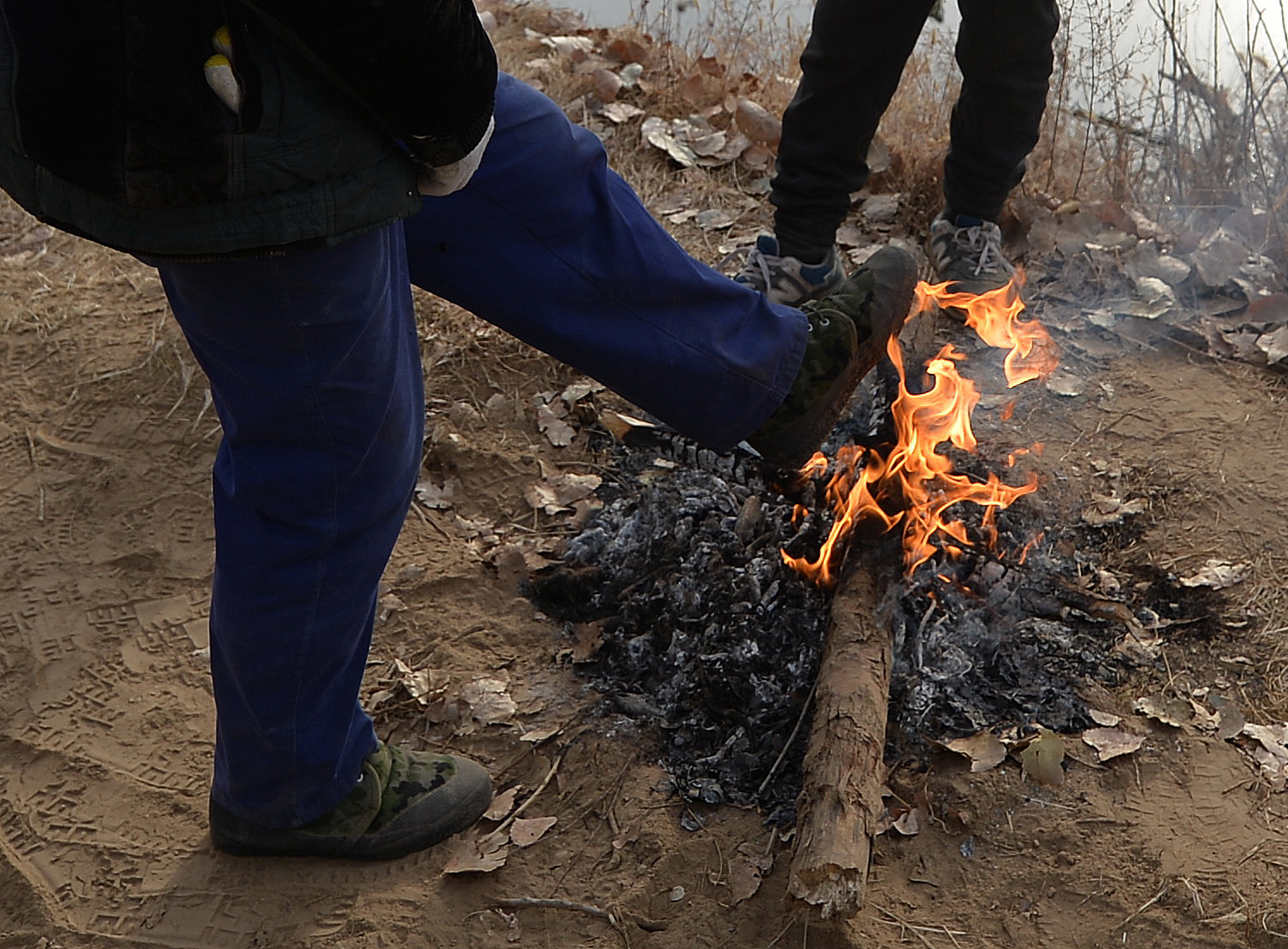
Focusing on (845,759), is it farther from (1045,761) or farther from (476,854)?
(476,854)

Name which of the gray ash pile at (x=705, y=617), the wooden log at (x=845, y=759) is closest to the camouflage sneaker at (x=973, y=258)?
the gray ash pile at (x=705, y=617)

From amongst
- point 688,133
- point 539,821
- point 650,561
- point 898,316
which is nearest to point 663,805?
point 539,821

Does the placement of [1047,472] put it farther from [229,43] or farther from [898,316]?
[229,43]

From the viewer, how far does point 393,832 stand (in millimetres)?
2430

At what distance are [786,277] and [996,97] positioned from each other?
0.82 metres

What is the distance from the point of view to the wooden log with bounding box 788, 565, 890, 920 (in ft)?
6.79

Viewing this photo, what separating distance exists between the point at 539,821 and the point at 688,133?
3513 millimetres

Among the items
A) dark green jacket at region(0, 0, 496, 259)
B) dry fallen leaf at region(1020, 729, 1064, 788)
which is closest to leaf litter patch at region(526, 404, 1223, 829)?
dry fallen leaf at region(1020, 729, 1064, 788)

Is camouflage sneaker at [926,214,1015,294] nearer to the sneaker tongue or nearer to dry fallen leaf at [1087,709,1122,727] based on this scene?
dry fallen leaf at [1087,709,1122,727]

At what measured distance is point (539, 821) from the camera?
2.54m

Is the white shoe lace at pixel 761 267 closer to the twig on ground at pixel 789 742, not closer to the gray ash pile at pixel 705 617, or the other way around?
the gray ash pile at pixel 705 617

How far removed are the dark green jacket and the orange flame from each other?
1545mm

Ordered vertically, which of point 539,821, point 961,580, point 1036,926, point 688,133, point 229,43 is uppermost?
point 229,43

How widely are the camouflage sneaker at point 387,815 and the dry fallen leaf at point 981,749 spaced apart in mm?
1018
